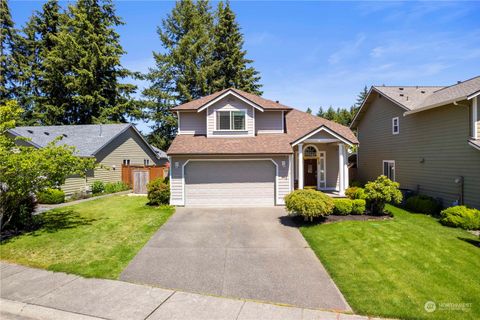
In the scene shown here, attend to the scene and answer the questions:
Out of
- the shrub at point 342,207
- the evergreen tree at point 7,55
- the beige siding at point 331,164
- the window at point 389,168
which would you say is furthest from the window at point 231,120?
the evergreen tree at point 7,55

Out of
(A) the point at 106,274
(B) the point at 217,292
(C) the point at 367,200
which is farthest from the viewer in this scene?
(C) the point at 367,200

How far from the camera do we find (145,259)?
8180 millimetres

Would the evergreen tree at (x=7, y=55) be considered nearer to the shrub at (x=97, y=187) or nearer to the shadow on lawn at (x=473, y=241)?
the shrub at (x=97, y=187)

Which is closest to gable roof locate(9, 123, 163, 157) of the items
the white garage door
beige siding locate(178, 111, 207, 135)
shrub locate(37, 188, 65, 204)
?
shrub locate(37, 188, 65, 204)

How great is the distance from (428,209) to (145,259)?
13.6 m

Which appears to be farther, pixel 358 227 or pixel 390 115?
pixel 390 115

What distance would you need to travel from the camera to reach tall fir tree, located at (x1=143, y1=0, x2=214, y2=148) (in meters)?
33.6

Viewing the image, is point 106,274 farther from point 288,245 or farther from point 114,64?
point 114,64

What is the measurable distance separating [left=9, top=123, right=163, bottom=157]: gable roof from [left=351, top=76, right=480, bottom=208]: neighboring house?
20.9 m

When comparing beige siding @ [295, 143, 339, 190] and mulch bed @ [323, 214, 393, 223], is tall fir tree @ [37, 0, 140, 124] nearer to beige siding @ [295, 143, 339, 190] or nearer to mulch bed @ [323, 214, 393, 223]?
beige siding @ [295, 143, 339, 190]

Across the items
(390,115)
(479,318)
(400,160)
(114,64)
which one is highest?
(114,64)

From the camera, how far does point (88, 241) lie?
960 centimetres

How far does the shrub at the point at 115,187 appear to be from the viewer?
21.5 m

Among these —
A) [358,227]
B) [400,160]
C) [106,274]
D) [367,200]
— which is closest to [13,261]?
[106,274]
